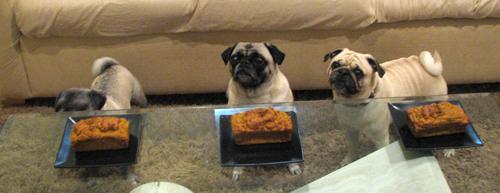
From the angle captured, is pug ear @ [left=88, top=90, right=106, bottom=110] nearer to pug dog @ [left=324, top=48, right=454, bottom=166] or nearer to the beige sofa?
the beige sofa

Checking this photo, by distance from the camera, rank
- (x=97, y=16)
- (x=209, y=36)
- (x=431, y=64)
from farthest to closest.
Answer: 1. (x=209, y=36)
2. (x=97, y=16)
3. (x=431, y=64)

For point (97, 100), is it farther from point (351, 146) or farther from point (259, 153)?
point (351, 146)

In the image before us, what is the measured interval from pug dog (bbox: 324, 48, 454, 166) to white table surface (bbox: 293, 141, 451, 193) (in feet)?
0.13

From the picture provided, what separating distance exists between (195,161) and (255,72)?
496mm

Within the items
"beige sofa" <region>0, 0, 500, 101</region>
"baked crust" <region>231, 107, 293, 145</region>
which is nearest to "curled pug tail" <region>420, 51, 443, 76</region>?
"beige sofa" <region>0, 0, 500, 101</region>

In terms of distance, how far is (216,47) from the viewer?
1.94 meters

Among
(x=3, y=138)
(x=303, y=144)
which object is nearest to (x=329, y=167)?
(x=303, y=144)

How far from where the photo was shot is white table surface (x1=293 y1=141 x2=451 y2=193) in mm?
1026

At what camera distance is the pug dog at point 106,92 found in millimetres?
1405

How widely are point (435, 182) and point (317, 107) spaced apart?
1.41ft

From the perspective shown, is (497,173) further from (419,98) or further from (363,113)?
(363,113)

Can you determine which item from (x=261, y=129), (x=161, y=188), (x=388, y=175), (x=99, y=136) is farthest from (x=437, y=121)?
(x=99, y=136)

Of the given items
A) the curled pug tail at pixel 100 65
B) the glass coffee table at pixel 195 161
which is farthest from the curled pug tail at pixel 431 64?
the curled pug tail at pixel 100 65

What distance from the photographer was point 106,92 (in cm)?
167
